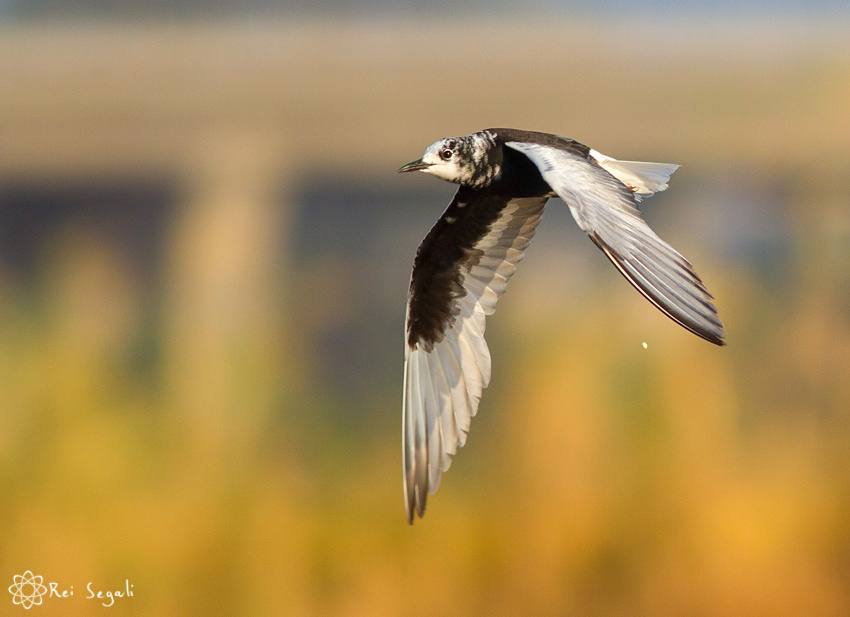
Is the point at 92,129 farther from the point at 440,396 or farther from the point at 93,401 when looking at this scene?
the point at 440,396

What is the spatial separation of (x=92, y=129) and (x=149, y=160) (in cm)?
32

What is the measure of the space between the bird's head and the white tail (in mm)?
174

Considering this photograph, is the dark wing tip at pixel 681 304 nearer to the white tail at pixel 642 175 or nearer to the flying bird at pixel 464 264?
the flying bird at pixel 464 264

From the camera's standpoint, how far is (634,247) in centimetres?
126

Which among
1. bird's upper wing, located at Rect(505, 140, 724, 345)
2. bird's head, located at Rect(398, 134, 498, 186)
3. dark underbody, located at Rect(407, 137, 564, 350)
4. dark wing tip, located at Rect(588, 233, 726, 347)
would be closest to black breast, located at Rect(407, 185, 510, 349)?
dark underbody, located at Rect(407, 137, 564, 350)

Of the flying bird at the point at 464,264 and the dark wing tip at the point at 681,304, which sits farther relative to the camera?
the flying bird at the point at 464,264

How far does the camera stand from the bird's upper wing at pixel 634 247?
1.21 m

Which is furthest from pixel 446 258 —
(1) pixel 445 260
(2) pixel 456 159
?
(2) pixel 456 159

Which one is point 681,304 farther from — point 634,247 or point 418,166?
point 418,166

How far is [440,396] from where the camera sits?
179 cm

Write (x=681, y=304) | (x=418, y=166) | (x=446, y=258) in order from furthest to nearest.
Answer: (x=446, y=258) < (x=418, y=166) < (x=681, y=304)

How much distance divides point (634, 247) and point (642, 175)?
386mm

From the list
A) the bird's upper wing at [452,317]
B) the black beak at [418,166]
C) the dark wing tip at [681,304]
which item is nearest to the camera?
the dark wing tip at [681,304]

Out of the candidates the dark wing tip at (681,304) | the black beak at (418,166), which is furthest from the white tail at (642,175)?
the dark wing tip at (681,304)
